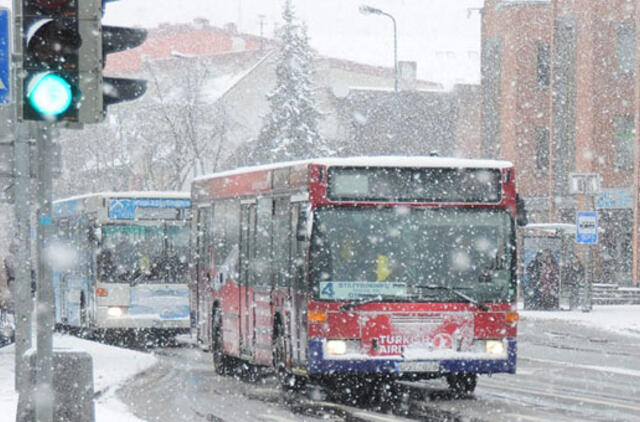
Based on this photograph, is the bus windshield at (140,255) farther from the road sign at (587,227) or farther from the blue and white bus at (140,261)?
the road sign at (587,227)

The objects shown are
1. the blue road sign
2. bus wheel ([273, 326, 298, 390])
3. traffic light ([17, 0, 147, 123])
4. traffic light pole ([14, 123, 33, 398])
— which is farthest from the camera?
bus wheel ([273, 326, 298, 390])

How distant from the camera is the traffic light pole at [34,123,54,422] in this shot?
964 centimetres

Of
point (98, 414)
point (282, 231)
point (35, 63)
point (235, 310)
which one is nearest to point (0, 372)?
point (235, 310)

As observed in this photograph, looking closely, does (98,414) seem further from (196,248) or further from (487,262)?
(196,248)

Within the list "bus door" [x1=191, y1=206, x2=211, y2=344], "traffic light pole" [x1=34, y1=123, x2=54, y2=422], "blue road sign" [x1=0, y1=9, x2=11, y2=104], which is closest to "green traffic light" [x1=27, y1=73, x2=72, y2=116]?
"traffic light pole" [x1=34, y1=123, x2=54, y2=422]

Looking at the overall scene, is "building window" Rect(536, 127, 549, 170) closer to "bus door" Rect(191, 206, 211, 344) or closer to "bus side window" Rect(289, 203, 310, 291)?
"bus door" Rect(191, 206, 211, 344)

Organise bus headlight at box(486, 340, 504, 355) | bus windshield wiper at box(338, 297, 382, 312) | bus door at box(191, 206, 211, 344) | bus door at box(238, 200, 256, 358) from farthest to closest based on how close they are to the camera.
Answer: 1. bus door at box(191, 206, 211, 344)
2. bus door at box(238, 200, 256, 358)
3. bus headlight at box(486, 340, 504, 355)
4. bus windshield wiper at box(338, 297, 382, 312)

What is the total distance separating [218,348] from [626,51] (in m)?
38.8

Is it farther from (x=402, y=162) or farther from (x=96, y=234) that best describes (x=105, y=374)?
(x=96, y=234)

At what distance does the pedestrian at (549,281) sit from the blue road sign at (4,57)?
2690cm

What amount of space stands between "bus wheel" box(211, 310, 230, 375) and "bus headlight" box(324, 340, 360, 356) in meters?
4.99

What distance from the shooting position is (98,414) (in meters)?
14.5

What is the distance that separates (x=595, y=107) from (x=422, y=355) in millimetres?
41943

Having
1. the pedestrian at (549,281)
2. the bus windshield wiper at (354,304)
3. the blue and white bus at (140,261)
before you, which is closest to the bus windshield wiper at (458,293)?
the bus windshield wiper at (354,304)
